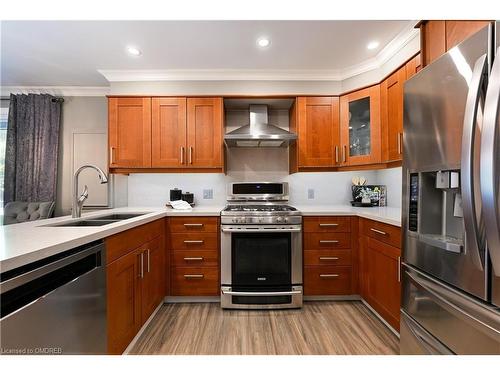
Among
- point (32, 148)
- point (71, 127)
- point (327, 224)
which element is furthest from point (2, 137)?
point (327, 224)

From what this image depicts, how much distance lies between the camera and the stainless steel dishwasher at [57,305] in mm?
743

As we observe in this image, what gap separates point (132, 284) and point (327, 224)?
5.83 feet

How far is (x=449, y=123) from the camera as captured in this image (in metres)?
0.92

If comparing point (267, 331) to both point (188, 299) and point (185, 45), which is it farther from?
point (185, 45)

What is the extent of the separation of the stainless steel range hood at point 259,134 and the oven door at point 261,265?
A: 0.96 meters

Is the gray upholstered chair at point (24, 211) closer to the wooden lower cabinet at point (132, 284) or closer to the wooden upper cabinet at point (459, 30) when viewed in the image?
the wooden lower cabinet at point (132, 284)

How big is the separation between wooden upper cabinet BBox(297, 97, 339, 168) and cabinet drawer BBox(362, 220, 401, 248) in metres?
0.84

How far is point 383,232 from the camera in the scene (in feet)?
6.04

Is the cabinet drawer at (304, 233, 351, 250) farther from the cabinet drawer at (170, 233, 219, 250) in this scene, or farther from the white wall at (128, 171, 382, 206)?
the cabinet drawer at (170, 233, 219, 250)

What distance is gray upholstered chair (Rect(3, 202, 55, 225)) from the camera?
270 cm

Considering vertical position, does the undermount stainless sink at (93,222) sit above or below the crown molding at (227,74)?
below

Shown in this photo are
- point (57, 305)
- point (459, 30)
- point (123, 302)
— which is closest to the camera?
point (57, 305)

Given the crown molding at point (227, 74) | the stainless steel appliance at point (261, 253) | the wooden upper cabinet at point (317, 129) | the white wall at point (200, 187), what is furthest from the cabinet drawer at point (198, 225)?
the crown molding at point (227, 74)

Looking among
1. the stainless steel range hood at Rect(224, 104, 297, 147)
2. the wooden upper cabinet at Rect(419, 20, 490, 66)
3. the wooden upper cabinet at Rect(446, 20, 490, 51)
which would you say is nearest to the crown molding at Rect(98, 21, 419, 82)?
the stainless steel range hood at Rect(224, 104, 297, 147)
